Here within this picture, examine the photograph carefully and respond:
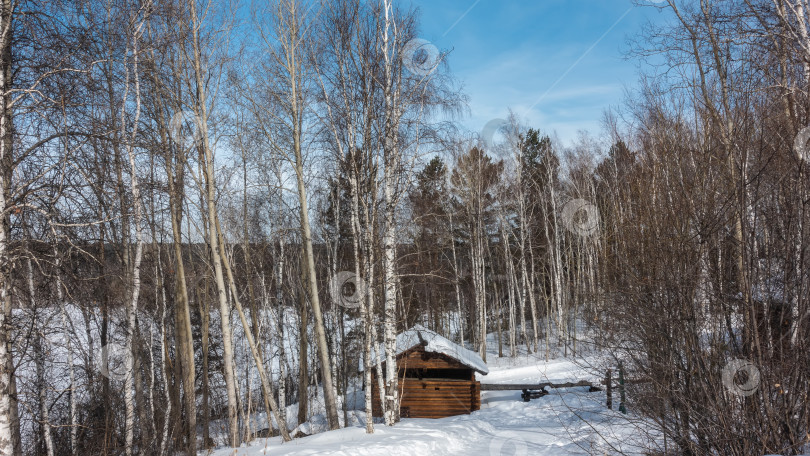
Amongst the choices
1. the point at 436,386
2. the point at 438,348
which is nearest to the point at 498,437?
the point at 438,348

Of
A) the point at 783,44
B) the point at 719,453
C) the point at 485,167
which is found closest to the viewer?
the point at 719,453

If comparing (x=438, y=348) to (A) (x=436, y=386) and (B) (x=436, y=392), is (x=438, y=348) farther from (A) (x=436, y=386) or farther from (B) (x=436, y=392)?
(B) (x=436, y=392)

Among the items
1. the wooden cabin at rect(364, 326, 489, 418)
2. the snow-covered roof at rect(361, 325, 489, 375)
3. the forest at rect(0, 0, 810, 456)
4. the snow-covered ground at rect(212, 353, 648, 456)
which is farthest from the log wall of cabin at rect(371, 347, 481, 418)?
the forest at rect(0, 0, 810, 456)

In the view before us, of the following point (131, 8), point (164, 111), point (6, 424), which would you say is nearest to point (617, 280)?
point (6, 424)

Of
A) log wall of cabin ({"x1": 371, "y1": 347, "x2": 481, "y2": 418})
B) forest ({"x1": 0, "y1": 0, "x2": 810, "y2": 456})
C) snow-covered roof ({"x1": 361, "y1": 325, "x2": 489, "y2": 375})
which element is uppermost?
forest ({"x1": 0, "y1": 0, "x2": 810, "y2": 456})

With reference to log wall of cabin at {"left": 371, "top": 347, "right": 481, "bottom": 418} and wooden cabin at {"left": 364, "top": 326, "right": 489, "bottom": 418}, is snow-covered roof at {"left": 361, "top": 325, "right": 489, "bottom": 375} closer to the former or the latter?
wooden cabin at {"left": 364, "top": 326, "right": 489, "bottom": 418}

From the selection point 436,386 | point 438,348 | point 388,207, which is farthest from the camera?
point 436,386

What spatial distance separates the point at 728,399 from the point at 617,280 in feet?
6.30

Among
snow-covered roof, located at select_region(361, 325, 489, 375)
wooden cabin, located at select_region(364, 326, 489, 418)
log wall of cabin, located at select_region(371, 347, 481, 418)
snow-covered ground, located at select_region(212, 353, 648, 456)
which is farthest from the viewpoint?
log wall of cabin, located at select_region(371, 347, 481, 418)

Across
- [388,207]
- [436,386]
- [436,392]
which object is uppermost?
[388,207]

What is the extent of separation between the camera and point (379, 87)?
32.7 ft

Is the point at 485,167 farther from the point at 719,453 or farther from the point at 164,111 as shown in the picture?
the point at 719,453

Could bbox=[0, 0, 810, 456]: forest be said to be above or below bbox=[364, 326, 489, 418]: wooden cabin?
above

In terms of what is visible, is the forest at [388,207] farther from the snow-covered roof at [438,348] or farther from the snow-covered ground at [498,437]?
the snow-covered roof at [438,348]
